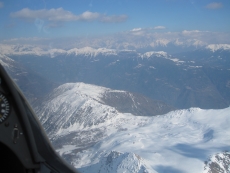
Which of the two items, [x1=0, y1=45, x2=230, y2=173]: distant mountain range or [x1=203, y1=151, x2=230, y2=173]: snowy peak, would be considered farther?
[x1=0, y1=45, x2=230, y2=173]: distant mountain range

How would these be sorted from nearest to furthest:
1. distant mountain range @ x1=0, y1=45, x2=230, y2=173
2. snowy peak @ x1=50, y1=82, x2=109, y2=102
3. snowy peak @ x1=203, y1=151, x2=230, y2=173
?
snowy peak @ x1=203, y1=151, x2=230, y2=173 < distant mountain range @ x1=0, y1=45, x2=230, y2=173 < snowy peak @ x1=50, y1=82, x2=109, y2=102

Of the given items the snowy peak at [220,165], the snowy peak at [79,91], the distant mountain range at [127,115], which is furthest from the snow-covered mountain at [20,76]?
the snowy peak at [79,91]

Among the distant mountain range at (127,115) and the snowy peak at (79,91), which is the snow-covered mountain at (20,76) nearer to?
the distant mountain range at (127,115)

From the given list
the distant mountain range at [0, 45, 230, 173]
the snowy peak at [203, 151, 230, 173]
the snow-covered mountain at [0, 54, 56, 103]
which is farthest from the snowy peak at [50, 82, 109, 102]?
the snowy peak at [203, 151, 230, 173]

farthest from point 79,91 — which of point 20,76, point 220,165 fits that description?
point 20,76

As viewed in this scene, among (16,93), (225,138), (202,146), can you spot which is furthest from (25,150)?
(225,138)

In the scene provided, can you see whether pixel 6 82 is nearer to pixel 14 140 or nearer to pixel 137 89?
pixel 14 140

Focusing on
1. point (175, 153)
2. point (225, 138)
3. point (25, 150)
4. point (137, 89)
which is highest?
point (25, 150)

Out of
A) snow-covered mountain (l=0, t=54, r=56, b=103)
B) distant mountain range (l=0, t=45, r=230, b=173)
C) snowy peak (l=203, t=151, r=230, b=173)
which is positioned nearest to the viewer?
snow-covered mountain (l=0, t=54, r=56, b=103)

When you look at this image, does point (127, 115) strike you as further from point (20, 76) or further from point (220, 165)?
point (20, 76)

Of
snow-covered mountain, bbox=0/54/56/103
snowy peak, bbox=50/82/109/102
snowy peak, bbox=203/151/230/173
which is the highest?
snow-covered mountain, bbox=0/54/56/103

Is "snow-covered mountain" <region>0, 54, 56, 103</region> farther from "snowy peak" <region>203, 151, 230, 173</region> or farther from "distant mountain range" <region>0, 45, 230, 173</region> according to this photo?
"snowy peak" <region>203, 151, 230, 173</region>
